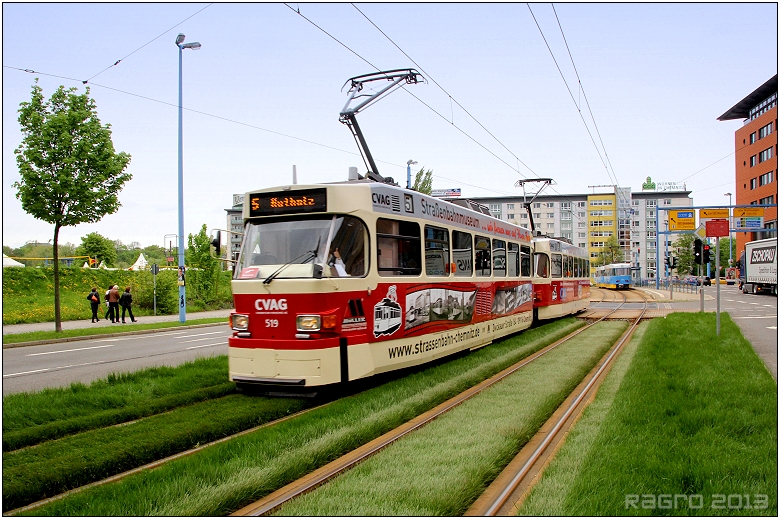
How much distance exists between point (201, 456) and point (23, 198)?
15.0m

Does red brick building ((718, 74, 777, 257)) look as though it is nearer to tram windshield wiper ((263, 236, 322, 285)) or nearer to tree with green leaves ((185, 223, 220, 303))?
tree with green leaves ((185, 223, 220, 303))

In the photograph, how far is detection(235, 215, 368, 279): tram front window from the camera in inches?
328

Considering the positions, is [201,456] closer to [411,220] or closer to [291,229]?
[291,229]

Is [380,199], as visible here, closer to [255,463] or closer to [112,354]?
[255,463]

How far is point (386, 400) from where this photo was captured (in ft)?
26.6

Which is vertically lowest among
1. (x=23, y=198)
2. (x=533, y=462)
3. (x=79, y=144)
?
(x=533, y=462)

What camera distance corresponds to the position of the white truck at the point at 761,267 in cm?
4372

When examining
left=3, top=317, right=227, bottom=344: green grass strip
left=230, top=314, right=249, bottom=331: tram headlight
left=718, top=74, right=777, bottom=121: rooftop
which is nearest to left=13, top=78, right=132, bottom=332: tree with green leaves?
left=3, top=317, right=227, bottom=344: green grass strip

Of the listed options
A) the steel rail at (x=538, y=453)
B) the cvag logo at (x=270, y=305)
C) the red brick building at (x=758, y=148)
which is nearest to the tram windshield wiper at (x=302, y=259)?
the cvag logo at (x=270, y=305)

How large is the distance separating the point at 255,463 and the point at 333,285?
314 centimetres

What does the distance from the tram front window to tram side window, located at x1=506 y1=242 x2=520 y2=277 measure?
7961 mm

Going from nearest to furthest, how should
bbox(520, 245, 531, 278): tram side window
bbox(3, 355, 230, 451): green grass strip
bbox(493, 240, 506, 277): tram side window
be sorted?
bbox(3, 355, 230, 451): green grass strip < bbox(493, 240, 506, 277): tram side window < bbox(520, 245, 531, 278): tram side window

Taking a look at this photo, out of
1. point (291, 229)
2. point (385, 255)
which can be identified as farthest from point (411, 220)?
point (291, 229)

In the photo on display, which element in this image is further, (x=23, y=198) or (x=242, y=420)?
(x=23, y=198)
